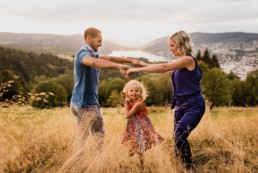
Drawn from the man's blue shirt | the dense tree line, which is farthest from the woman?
the dense tree line

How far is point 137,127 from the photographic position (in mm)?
4840

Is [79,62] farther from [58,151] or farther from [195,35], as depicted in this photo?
[195,35]

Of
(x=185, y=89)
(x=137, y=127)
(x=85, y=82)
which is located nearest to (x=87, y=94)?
(x=85, y=82)

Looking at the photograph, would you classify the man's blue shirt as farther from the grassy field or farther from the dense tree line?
the dense tree line

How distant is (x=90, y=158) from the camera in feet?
14.5

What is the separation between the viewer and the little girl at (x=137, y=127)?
477 cm

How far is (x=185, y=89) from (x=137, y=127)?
2.80ft

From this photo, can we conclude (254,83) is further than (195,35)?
No

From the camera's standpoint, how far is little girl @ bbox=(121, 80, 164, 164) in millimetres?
4766

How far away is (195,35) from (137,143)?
194m

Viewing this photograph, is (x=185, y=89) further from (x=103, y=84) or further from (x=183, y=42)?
(x=103, y=84)

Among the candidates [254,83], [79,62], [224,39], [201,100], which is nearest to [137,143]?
[201,100]

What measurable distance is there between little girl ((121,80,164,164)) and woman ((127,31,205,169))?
0.37m

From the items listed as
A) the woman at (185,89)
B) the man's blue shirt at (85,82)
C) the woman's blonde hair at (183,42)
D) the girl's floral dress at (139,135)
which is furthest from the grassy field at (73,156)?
the woman's blonde hair at (183,42)
